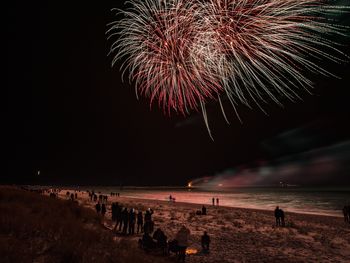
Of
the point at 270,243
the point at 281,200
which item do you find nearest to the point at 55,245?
the point at 270,243

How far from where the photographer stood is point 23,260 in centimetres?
677

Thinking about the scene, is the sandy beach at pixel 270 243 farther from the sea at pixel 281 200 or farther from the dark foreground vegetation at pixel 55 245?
the sea at pixel 281 200

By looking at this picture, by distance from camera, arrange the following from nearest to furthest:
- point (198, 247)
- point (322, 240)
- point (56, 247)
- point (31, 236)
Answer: point (56, 247) < point (31, 236) < point (198, 247) < point (322, 240)

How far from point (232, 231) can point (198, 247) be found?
584 cm

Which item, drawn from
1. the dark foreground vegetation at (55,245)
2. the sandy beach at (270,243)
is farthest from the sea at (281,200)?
the dark foreground vegetation at (55,245)

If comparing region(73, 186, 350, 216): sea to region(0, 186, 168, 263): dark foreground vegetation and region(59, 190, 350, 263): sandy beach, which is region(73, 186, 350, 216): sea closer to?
region(59, 190, 350, 263): sandy beach

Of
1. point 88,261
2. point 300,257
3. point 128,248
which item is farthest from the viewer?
point 300,257

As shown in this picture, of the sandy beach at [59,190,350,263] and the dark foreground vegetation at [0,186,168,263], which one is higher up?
the dark foreground vegetation at [0,186,168,263]

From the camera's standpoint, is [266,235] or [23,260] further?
[266,235]

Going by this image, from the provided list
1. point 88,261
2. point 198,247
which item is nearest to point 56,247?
point 88,261

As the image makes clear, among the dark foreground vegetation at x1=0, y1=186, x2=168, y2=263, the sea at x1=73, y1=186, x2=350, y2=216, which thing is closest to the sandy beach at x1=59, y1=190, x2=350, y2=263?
the dark foreground vegetation at x1=0, y1=186, x2=168, y2=263

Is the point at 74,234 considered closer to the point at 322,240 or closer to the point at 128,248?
the point at 128,248

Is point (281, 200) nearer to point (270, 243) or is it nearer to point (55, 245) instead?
point (270, 243)

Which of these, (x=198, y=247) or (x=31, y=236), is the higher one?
(x=31, y=236)
